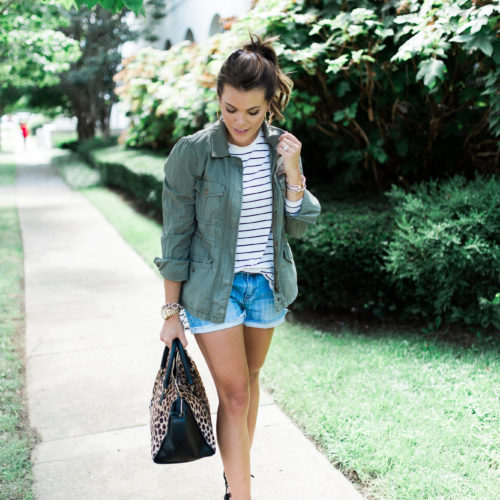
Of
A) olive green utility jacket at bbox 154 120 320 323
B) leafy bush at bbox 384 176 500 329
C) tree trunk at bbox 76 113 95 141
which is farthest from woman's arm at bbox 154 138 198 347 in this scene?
tree trunk at bbox 76 113 95 141

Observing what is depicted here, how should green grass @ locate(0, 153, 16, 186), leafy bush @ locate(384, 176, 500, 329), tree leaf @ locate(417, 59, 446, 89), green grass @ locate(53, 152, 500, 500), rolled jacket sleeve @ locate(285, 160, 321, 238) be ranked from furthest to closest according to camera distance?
green grass @ locate(0, 153, 16, 186) < tree leaf @ locate(417, 59, 446, 89) < leafy bush @ locate(384, 176, 500, 329) < green grass @ locate(53, 152, 500, 500) < rolled jacket sleeve @ locate(285, 160, 321, 238)

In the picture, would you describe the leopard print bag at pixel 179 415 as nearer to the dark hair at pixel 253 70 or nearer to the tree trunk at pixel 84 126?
the dark hair at pixel 253 70

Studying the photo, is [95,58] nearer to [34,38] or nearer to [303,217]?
[34,38]

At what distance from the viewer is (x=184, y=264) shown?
7.09ft

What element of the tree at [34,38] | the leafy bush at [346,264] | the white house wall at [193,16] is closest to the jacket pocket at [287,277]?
the leafy bush at [346,264]

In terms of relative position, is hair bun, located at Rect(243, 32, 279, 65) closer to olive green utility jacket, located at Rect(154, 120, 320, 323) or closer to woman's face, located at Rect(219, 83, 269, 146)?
woman's face, located at Rect(219, 83, 269, 146)

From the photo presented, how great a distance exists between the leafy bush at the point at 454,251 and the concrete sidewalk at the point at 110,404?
1.50 meters

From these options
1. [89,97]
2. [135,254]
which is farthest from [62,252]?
[89,97]

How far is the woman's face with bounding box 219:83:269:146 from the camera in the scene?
6.66 feet

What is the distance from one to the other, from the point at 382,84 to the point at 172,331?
13.4 feet

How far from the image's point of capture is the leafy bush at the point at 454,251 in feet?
12.9

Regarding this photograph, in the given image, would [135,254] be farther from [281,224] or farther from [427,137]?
[281,224]

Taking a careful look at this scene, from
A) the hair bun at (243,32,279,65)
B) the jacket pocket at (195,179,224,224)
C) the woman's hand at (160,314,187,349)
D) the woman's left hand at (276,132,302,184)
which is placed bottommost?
the woman's hand at (160,314,187,349)

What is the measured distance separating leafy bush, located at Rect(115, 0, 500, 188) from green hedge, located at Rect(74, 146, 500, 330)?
69cm
